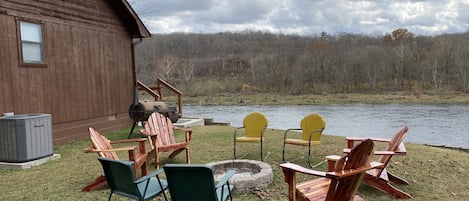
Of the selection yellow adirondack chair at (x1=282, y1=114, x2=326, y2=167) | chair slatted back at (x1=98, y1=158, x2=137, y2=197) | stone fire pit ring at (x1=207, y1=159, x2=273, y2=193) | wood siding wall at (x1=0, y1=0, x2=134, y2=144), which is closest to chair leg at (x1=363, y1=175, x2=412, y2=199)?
stone fire pit ring at (x1=207, y1=159, x2=273, y2=193)

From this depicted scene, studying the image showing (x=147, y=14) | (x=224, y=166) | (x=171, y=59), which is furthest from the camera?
(x=171, y=59)

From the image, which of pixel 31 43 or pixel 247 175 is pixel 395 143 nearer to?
pixel 247 175

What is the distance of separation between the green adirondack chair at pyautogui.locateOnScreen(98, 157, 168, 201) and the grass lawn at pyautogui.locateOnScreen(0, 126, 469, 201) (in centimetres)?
86

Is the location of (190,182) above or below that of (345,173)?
below

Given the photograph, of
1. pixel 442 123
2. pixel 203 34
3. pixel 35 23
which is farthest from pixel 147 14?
pixel 203 34

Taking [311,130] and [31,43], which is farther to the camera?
[31,43]

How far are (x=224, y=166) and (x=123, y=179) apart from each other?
191cm

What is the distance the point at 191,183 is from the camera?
10.0 ft

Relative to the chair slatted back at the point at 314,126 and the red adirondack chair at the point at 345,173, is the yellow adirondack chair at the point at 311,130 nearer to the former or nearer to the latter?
the chair slatted back at the point at 314,126

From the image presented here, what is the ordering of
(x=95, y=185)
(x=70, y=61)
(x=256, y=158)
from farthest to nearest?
(x=70, y=61) → (x=256, y=158) → (x=95, y=185)

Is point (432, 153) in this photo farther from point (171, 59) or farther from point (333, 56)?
point (171, 59)

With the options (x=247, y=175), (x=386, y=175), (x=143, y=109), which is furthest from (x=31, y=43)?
(x=386, y=175)

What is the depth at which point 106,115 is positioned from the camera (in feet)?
32.6

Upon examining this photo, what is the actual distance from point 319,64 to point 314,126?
126 ft
